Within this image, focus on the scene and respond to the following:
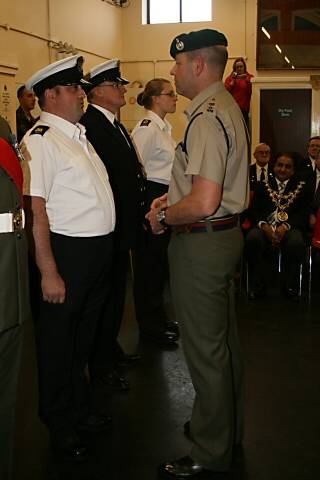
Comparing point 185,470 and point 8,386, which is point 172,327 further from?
point 8,386

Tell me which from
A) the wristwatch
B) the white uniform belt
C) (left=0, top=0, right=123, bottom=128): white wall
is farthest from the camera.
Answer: (left=0, top=0, right=123, bottom=128): white wall

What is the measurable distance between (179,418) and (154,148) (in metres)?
1.79

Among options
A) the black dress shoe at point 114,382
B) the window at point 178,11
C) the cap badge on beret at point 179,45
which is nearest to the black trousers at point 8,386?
the cap badge on beret at point 179,45

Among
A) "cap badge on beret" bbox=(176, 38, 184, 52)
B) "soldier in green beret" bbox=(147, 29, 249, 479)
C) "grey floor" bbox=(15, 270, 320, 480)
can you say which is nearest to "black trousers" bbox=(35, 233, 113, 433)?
"grey floor" bbox=(15, 270, 320, 480)

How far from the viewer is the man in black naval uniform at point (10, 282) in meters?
1.66

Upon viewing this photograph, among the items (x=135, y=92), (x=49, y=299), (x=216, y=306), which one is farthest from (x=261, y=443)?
(x=135, y=92)

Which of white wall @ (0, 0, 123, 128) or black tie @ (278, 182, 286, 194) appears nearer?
black tie @ (278, 182, 286, 194)

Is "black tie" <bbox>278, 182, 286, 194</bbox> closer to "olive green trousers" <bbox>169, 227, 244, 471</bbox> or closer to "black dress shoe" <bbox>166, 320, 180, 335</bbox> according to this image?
"black dress shoe" <bbox>166, 320, 180, 335</bbox>

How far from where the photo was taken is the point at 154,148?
3893 millimetres

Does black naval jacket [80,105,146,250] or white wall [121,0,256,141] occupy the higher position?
white wall [121,0,256,141]

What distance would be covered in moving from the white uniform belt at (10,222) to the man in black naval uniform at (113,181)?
1.39 metres

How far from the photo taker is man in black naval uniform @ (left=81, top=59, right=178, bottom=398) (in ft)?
10.1

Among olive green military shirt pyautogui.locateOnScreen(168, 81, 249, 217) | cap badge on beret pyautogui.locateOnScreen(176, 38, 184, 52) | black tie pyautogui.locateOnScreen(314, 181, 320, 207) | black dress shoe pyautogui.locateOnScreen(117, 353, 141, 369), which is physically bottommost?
black dress shoe pyautogui.locateOnScreen(117, 353, 141, 369)

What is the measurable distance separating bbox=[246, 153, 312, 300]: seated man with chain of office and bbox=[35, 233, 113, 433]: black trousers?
282 cm
